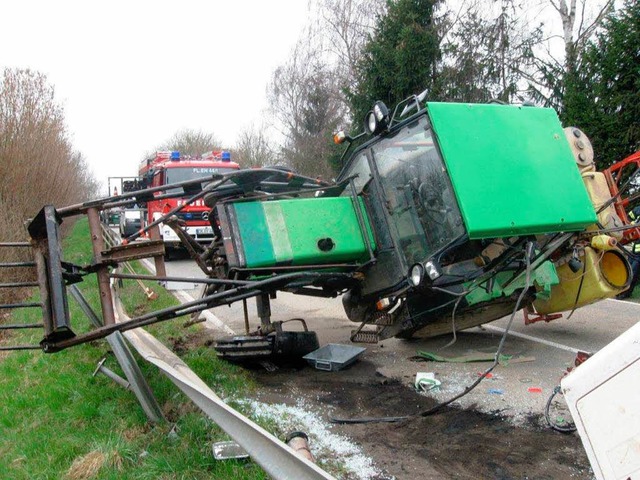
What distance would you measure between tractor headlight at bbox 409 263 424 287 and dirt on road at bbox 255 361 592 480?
2.97 feet

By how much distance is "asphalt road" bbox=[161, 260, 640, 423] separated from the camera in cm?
476

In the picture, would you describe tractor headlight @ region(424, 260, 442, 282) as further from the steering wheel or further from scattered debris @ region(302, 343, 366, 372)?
scattered debris @ region(302, 343, 366, 372)

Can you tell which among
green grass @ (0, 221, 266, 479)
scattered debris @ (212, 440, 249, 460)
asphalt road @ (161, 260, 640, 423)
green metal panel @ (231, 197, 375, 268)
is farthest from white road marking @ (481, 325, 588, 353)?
scattered debris @ (212, 440, 249, 460)

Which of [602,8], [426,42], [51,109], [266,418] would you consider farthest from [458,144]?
[602,8]

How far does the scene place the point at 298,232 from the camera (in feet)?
16.3

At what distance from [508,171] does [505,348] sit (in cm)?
230

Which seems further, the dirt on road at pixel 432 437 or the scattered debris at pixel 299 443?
the dirt on road at pixel 432 437

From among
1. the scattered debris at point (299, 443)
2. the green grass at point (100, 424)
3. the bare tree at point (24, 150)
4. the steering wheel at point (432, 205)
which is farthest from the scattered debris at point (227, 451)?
the bare tree at point (24, 150)

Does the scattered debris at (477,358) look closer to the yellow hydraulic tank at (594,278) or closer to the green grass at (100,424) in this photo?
the yellow hydraulic tank at (594,278)

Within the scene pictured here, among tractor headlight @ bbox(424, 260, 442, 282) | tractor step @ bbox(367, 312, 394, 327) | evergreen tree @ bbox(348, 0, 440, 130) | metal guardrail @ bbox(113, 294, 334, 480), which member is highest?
evergreen tree @ bbox(348, 0, 440, 130)

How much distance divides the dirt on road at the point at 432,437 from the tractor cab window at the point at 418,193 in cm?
115

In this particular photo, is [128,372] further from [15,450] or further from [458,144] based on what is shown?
[458,144]

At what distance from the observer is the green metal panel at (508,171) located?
451 cm

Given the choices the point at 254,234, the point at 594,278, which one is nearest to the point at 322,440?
the point at 254,234
